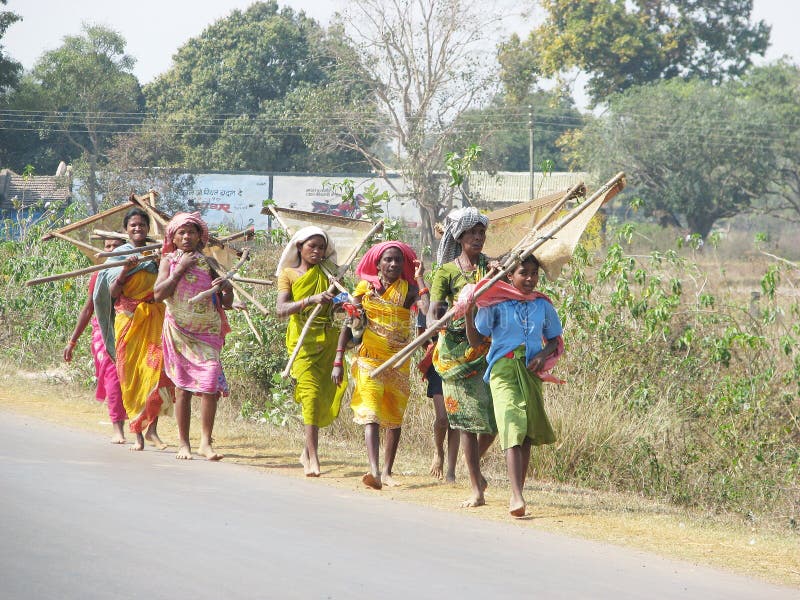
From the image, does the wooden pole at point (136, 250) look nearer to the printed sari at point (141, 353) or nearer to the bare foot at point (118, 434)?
the printed sari at point (141, 353)

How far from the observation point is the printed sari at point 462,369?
7.38m

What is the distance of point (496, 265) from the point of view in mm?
7039

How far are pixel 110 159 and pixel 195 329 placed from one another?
38.8 m

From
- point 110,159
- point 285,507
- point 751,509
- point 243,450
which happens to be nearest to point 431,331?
point 285,507

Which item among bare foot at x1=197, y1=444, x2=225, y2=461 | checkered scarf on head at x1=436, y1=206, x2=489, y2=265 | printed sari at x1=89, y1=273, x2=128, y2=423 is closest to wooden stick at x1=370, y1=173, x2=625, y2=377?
checkered scarf on head at x1=436, y1=206, x2=489, y2=265

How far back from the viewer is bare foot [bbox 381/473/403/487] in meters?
8.00

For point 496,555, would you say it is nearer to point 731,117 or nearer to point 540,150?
point 731,117

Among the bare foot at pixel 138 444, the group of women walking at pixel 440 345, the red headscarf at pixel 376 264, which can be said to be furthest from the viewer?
the bare foot at pixel 138 444

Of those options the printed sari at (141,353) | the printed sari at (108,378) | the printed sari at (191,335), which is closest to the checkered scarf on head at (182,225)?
the printed sari at (191,335)

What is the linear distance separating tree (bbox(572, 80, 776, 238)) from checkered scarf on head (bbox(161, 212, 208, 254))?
41.3 meters

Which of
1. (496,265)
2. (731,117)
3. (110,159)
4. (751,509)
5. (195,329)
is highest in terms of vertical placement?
(731,117)

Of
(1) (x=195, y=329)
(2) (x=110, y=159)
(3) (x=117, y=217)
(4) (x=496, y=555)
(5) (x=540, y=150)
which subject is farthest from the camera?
(5) (x=540, y=150)

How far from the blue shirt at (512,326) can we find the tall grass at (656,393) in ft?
8.64

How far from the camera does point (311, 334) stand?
27.7 feet
